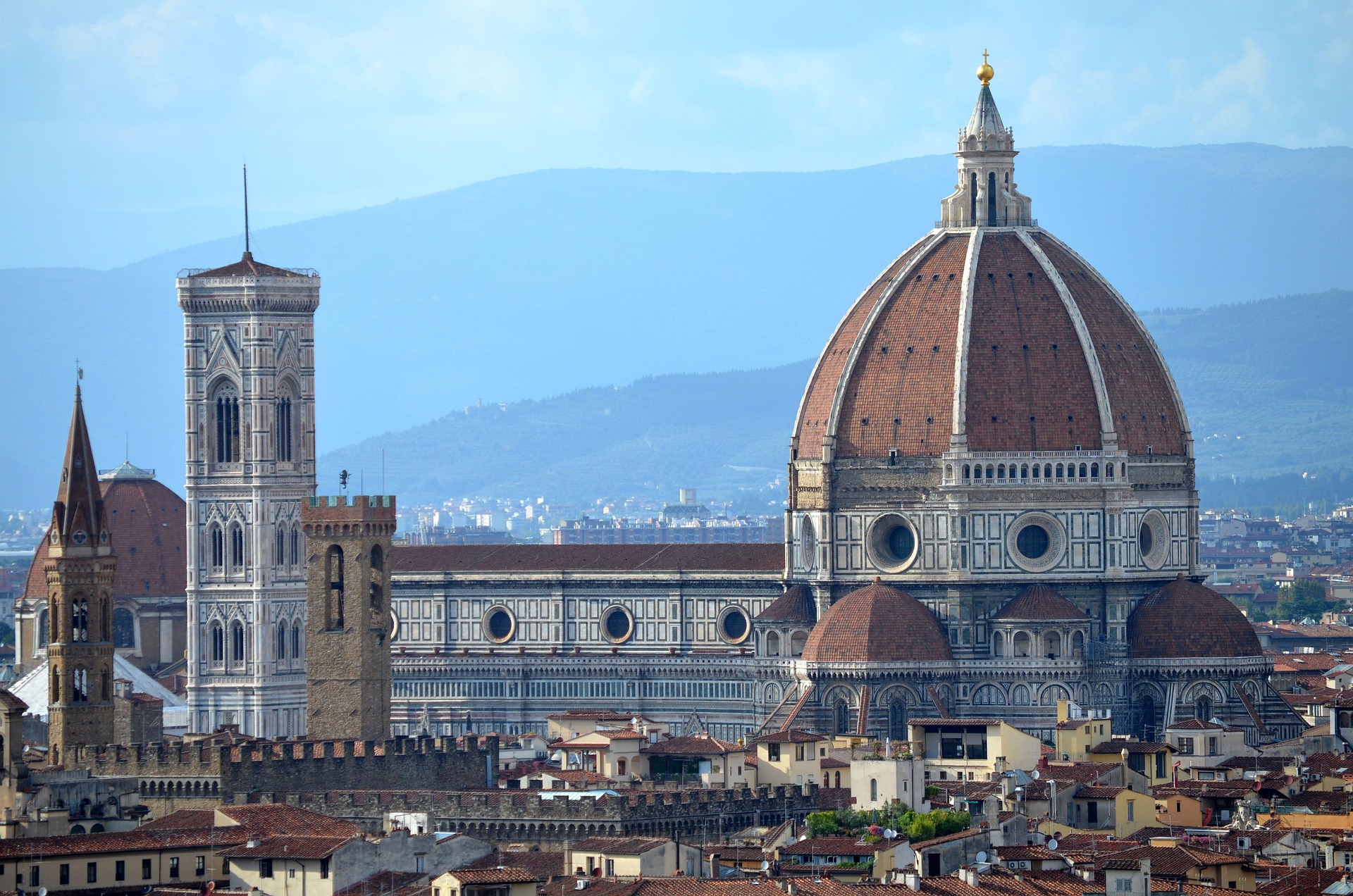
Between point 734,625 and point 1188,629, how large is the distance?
16219 mm

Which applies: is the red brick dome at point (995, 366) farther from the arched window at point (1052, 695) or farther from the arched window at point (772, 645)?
the arched window at point (1052, 695)

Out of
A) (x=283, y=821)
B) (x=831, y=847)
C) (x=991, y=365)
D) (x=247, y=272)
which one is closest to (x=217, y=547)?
(x=247, y=272)

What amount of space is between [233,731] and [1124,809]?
99.7 feet

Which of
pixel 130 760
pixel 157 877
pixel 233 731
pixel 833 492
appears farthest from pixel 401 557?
pixel 157 877

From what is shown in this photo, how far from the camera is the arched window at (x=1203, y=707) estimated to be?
4975 inches

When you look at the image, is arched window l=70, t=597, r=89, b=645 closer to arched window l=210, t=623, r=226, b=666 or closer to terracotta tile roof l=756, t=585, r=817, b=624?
terracotta tile roof l=756, t=585, r=817, b=624

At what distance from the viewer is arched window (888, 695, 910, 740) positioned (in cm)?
12538

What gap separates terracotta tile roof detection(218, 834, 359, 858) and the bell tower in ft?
75.8

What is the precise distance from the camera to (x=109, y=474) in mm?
163875

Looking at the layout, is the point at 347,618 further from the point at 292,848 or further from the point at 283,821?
the point at 292,848

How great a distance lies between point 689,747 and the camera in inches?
3937

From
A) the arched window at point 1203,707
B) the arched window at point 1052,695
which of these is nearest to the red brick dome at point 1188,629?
the arched window at point 1203,707

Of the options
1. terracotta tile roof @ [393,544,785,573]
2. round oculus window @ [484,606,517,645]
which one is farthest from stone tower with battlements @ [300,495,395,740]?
round oculus window @ [484,606,517,645]

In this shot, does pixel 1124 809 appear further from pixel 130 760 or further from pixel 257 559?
pixel 257 559
